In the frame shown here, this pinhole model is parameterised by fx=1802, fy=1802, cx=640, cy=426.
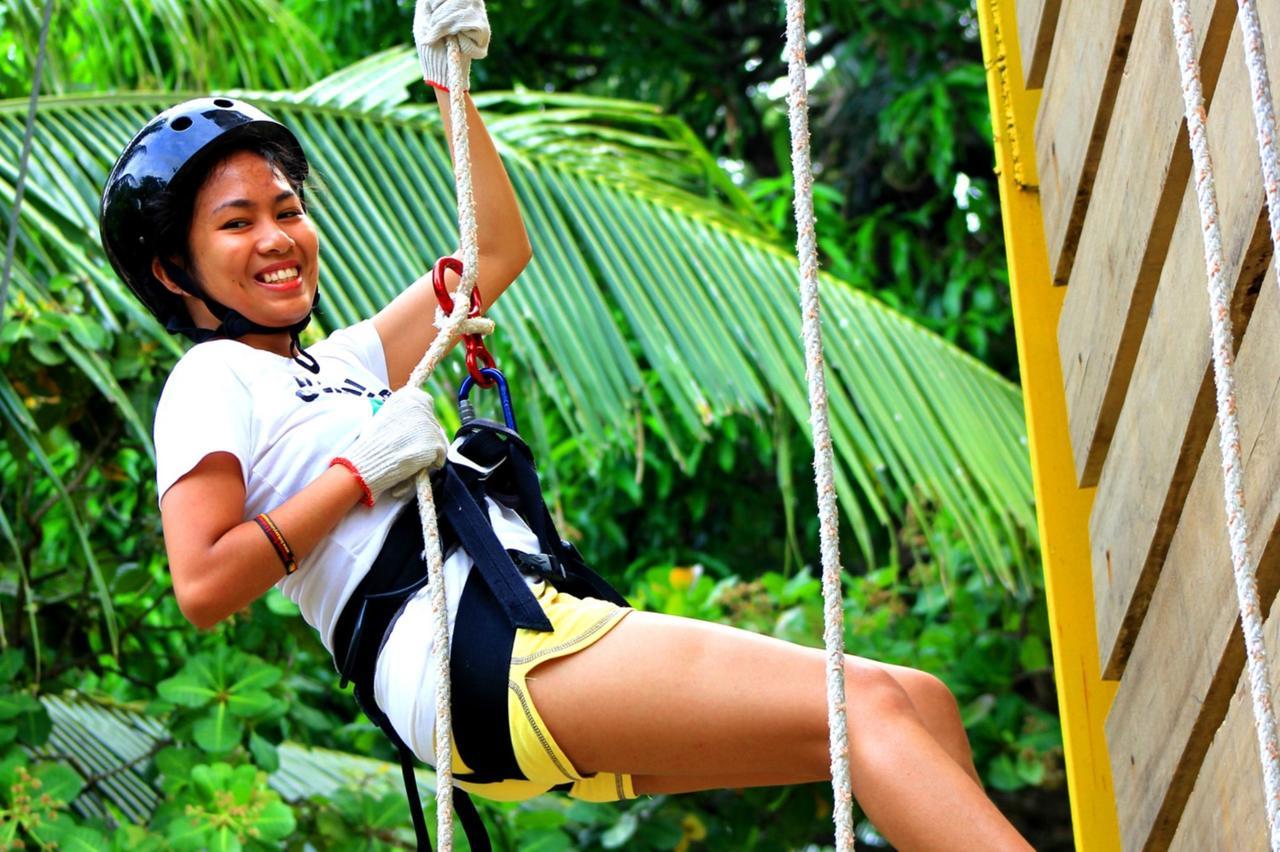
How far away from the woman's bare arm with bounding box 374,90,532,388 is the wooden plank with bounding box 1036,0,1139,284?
0.72 m

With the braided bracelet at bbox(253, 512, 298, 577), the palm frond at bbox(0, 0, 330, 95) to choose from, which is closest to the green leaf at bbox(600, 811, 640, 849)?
the palm frond at bbox(0, 0, 330, 95)

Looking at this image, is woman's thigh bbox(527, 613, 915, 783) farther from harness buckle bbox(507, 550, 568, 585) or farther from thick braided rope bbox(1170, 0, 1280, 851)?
thick braided rope bbox(1170, 0, 1280, 851)

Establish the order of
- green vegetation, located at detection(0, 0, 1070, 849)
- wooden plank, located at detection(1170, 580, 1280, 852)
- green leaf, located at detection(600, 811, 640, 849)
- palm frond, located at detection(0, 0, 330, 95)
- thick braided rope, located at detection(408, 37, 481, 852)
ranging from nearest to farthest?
wooden plank, located at detection(1170, 580, 1280, 852)
thick braided rope, located at detection(408, 37, 481, 852)
green vegetation, located at detection(0, 0, 1070, 849)
palm frond, located at detection(0, 0, 330, 95)
green leaf, located at detection(600, 811, 640, 849)

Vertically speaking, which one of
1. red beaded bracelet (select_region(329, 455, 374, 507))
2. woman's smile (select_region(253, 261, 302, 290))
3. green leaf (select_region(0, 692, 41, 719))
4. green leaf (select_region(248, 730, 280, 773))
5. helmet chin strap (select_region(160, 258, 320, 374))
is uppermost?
woman's smile (select_region(253, 261, 302, 290))

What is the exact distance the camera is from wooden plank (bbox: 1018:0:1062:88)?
2520 mm

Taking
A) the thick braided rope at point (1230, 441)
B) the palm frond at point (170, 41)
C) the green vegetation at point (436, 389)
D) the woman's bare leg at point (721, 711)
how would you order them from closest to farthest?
the thick braided rope at point (1230, 441), the woman's bare leg at point (721, 711), the green vegetation at point (436, 389), the palm frond at point (170, 41)

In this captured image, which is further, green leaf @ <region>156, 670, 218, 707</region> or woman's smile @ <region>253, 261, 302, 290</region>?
green leaf @ <region>156, 670, 218, 707</region>

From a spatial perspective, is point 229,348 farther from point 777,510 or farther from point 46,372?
point 777,510

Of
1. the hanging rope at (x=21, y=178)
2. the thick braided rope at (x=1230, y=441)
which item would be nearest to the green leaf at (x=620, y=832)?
the hanging rope at (x=21, y=178)

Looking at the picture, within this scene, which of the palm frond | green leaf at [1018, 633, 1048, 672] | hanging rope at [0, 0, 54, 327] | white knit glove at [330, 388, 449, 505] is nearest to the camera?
white knit glove at [330, 388, 449, 505]

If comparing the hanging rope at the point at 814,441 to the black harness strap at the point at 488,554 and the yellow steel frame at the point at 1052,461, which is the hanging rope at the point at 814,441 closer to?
the black harness strap at the point at 488,554

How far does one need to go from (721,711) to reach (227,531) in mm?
586

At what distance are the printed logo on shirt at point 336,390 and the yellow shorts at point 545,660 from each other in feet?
1.27

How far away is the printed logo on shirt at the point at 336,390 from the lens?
2.17 m
